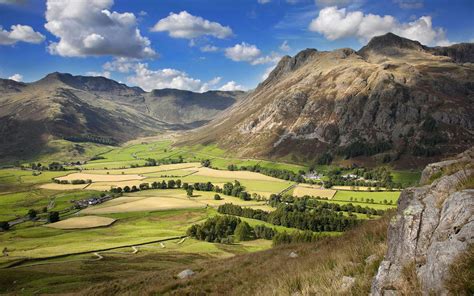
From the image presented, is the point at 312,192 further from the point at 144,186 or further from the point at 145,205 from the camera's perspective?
the point at 144,186

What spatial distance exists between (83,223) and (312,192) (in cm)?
9933

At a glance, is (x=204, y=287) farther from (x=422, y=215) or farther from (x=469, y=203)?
(x=469, y=203)

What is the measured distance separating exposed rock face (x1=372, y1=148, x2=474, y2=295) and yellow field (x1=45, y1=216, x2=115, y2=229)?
406ft

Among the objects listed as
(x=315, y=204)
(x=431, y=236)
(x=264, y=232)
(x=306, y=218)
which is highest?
(x=431, y=236)

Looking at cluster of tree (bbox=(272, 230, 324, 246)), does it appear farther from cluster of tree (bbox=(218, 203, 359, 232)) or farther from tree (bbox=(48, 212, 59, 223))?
tree (bbox=(48, 212, 59, 223))

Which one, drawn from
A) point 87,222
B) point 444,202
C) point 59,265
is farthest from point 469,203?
point 87,222

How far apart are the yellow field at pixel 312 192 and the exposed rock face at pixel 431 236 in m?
144

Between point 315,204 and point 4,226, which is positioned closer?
point 4,226

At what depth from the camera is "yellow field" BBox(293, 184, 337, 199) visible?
15381cm

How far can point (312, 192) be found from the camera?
6270 inches

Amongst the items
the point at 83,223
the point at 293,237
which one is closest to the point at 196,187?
the point at 83,223

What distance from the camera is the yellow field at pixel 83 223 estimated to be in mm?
118375

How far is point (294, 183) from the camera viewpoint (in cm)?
18938

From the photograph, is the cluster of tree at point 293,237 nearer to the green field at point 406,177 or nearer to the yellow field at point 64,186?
the green field at point 406,177
